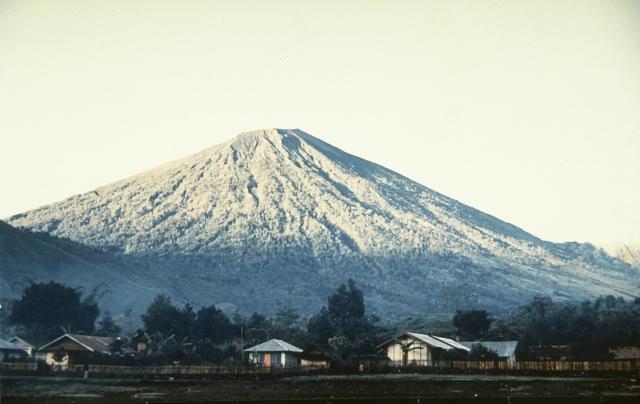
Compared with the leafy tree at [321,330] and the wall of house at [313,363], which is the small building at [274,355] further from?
the leafy tree at [321,330]

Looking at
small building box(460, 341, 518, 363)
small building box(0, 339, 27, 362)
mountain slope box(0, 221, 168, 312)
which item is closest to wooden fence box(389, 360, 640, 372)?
small building box(460, 341, 518, 363)

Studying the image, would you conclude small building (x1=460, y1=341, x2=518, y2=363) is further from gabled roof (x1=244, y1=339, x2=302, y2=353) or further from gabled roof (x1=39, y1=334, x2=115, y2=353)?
gabled roof (x1=39, y1=334, x2=115, y2=353)

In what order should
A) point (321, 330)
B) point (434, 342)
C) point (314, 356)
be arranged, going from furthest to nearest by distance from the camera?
point (321, 330) → point (314, 356) → point (434, 342)

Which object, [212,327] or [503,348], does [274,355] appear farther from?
[503,348]

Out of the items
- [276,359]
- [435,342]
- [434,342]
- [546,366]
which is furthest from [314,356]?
[546,366]

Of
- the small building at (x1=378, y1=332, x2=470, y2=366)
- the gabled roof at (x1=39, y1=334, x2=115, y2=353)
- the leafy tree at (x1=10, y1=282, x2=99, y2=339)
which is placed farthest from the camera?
the leafy tree at (x1=10, y1=282, x2=99, y2=339)

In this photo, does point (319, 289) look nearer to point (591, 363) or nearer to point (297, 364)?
point (297, 364)
